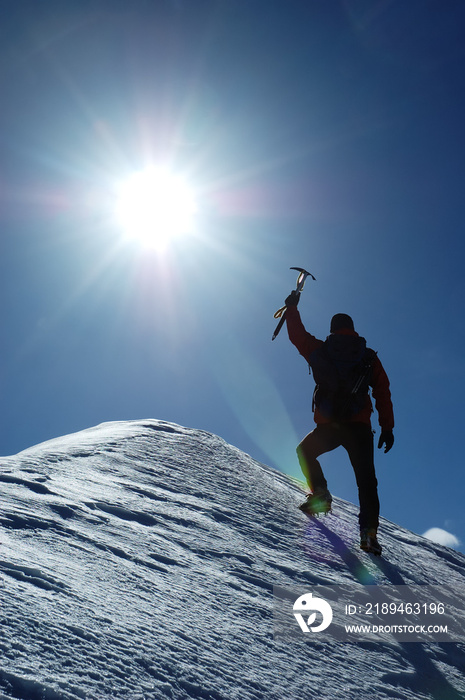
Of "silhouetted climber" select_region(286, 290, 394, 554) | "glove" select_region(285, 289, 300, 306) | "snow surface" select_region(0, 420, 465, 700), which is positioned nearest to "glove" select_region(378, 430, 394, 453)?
"silhouetted climber" select_region(286, 290, 394, 554)

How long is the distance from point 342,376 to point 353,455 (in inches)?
30.7

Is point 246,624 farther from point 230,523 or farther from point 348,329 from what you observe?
point 348,329

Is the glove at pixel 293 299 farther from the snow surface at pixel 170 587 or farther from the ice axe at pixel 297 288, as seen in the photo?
the snow surface at pixel 170 587

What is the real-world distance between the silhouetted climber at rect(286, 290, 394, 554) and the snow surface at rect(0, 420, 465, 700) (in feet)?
1.62

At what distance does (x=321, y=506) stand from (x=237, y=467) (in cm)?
124

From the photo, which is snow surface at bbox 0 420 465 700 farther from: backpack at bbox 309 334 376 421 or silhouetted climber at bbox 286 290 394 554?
backpack at bbox 309 334 376 421

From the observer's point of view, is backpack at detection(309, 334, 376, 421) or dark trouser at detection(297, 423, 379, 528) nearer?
dark trouser at detection(297, 423, 379, 528)

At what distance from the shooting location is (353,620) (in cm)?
270

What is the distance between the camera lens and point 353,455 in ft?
15.1

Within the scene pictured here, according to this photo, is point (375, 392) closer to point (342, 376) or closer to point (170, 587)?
point (342, 376)

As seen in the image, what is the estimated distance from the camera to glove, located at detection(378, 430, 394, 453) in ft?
15.9

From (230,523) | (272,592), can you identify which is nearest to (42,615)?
(272,592)

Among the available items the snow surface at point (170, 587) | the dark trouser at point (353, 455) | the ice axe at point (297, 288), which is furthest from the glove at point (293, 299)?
the snow surface at point (170, 587)

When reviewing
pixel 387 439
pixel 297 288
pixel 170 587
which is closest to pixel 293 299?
pixel 297 288
